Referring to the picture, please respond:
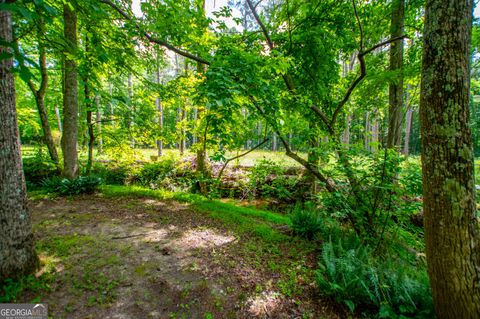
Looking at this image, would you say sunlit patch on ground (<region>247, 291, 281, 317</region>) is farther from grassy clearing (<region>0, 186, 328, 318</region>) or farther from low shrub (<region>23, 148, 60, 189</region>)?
low shrub (<region>23, 148, 60, 189</region>)

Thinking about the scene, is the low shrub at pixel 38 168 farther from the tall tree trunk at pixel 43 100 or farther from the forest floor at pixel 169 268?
the forest floor at pixel 169 268

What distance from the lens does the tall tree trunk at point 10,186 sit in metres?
2.03

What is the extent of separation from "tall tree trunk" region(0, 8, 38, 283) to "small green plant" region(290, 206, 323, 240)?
376cm

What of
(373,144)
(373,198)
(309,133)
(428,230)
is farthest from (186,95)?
(428,230)

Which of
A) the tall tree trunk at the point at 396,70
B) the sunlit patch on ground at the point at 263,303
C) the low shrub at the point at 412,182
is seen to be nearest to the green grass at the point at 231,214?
the sunlit patch on ground at the point at 263,303

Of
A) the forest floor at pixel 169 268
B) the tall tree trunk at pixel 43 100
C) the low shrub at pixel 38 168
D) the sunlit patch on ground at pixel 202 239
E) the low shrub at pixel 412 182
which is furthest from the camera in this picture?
the low shrub at pixel 38 168

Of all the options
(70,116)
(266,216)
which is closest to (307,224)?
(266,216)

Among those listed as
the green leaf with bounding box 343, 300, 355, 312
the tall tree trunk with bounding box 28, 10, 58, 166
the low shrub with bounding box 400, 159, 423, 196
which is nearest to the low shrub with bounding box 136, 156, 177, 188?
the tall tree trunk with bounding box 28, 10, 58, 166

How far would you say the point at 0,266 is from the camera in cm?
206

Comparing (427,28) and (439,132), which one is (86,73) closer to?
(427,28)

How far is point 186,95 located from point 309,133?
3.37 meters

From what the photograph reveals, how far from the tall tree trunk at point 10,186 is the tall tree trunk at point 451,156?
3944mm

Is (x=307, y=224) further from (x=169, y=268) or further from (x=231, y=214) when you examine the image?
(x=169, y=268)

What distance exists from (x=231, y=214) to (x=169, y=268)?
232 cm
